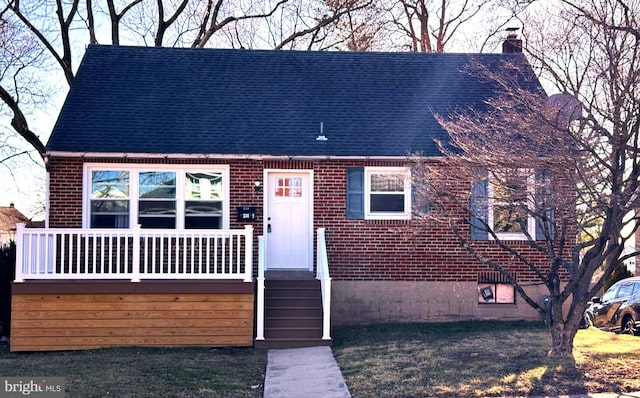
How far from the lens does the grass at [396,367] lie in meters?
8.88

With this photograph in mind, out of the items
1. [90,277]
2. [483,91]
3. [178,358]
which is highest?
[483,91]

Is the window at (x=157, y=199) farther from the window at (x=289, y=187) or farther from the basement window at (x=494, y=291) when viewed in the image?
the basement window at (x=494, y=291)

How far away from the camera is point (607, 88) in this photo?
31.4ft

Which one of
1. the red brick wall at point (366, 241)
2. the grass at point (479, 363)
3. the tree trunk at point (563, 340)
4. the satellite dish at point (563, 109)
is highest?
the satellite dish at point (563, 109)

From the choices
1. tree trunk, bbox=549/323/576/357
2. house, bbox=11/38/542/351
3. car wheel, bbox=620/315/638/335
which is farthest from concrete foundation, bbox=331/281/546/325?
tree trunk, bbox=549/323/576/357

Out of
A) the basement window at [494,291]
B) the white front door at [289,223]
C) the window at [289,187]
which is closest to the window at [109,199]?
the white front door at [289,223]

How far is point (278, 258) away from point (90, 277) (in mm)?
4078

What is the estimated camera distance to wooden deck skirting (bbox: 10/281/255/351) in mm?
12164

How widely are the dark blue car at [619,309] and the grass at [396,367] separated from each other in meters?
2.77

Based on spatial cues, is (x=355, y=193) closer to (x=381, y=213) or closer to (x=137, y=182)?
(x=381, y=213)

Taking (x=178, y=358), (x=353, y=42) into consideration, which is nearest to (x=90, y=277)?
(x=178, y=358)

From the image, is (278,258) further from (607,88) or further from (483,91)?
(607,88)

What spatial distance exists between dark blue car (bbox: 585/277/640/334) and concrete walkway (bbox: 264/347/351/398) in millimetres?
7476

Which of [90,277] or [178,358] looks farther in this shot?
[90,277]
